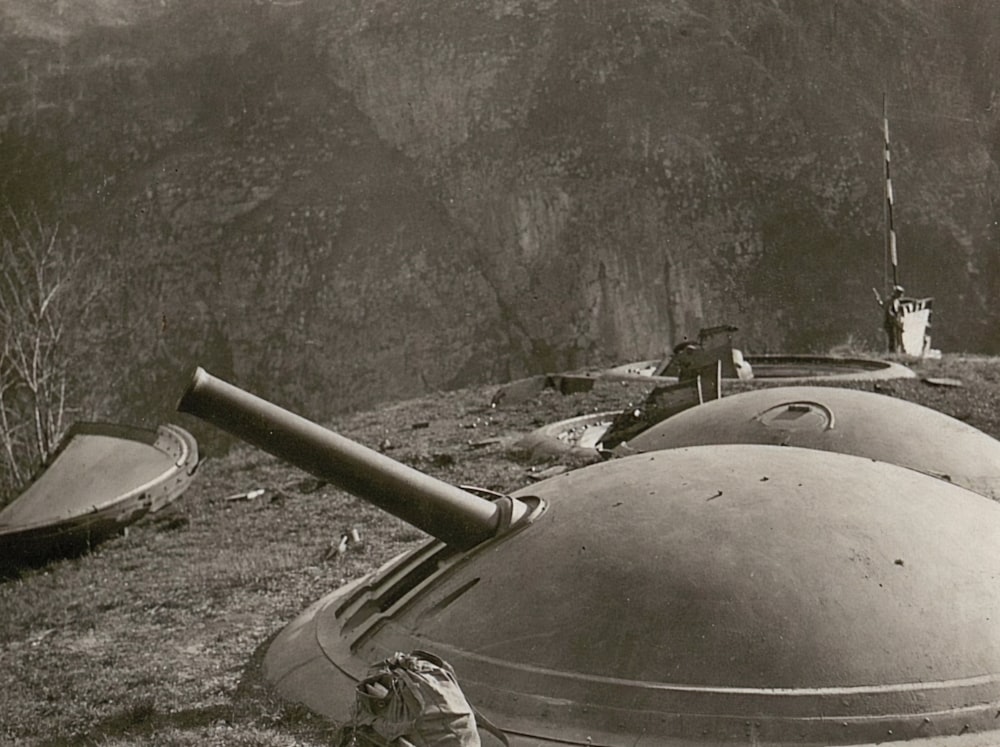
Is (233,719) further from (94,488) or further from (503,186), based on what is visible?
(503,186)

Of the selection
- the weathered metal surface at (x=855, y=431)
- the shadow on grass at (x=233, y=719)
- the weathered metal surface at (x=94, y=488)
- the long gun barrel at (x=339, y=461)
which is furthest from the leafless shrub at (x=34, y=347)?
the long gun barrel at (x=339, y=461)

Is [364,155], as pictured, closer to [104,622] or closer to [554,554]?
[104,622]

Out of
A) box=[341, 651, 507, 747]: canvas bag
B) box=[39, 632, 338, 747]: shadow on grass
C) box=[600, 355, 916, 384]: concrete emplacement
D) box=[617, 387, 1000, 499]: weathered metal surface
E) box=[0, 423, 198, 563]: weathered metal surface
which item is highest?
box=[341, 651, 507, 747]: canvas bag

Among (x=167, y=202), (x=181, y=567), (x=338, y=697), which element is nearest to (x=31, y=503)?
(x=181, y=567)

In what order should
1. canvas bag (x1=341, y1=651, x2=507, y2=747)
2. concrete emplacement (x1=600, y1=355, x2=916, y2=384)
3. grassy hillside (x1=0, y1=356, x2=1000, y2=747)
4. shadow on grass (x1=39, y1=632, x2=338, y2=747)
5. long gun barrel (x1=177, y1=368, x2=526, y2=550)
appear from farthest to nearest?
concrete emplacement (x1=600, y1=355, x2=916, y2=384)
grassy hillside (x1=0, y1=356, x2=1000, y2=747)
shadow on grass (x1=39, y1=632, x2=338, y2=747)
long gun barrel (x1=177, y1=368, x2=526, y2=550)
canvas bag (x1=341, y1=651, x2=507, y2=747)

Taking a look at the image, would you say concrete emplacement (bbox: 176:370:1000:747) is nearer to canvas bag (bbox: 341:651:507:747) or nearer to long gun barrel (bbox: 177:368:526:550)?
long gun barrel (bbox: 177:368:526:550)

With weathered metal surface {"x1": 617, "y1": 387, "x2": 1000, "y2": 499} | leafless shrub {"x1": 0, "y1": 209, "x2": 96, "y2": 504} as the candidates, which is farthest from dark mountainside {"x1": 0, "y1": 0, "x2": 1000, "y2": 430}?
weathered metal surface {"x1": 617, "y1": 387, "x2": 1000, "y2": 499}
